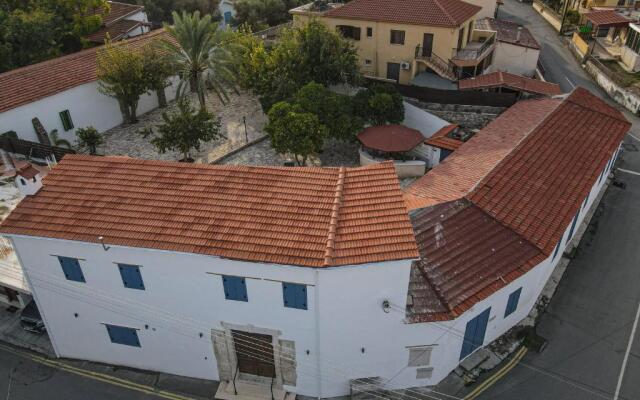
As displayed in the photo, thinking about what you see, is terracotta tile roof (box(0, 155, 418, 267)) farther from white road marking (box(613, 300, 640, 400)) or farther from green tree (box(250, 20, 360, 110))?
green tree (box(250, 20, 360, 110))

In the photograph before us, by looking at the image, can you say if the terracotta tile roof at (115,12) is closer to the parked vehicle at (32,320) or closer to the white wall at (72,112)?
the white wall at (72,112)

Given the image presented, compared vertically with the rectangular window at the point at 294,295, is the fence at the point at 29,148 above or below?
below

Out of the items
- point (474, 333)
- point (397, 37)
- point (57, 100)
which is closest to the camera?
point (474, 333)

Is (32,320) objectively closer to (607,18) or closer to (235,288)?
(235,288)

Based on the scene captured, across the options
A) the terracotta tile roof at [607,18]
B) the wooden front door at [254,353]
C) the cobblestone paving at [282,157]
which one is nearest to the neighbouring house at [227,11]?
the cobblestone paving at [282,157]

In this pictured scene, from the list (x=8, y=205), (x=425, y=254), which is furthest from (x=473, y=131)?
(x=8, y=205)

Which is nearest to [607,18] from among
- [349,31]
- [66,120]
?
[349,31]

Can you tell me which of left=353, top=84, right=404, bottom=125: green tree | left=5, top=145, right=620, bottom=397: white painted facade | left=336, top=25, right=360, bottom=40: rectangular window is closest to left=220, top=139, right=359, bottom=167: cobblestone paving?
left=353, top=84, right=404, bottom=125: green tree
